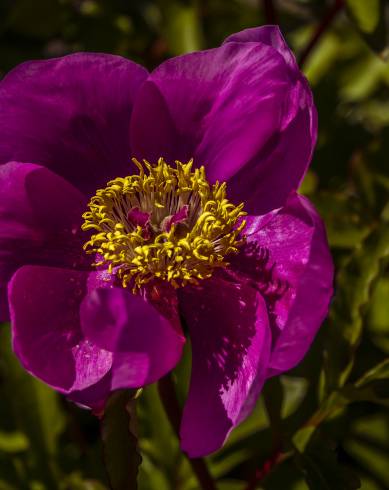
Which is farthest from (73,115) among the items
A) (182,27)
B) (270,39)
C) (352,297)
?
(182,27)

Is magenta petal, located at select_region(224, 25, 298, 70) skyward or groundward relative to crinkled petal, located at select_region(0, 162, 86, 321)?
skyward

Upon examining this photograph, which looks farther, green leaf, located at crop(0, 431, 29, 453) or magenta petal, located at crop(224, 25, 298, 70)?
green leaf, located at crop(0, 431, 29, 453)

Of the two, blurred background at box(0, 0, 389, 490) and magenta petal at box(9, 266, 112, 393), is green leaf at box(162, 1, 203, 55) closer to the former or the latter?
blurred background at box(0, 0, 389, 490)

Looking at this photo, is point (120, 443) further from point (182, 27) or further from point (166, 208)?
point (182, 27)

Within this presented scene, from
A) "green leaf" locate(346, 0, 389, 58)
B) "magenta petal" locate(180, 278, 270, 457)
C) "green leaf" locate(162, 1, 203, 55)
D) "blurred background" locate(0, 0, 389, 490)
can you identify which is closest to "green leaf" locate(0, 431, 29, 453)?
"blurred background" locate(0, 0, 389, 490)

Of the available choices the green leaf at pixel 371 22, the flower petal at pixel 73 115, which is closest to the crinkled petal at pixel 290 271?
the flower petal at pixel 73 115

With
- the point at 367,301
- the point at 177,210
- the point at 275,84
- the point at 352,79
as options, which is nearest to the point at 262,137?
the point at 275,84

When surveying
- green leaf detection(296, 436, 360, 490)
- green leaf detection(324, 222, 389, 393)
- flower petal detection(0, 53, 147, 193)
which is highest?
flower petal detection(0, 53, 147, 193)
